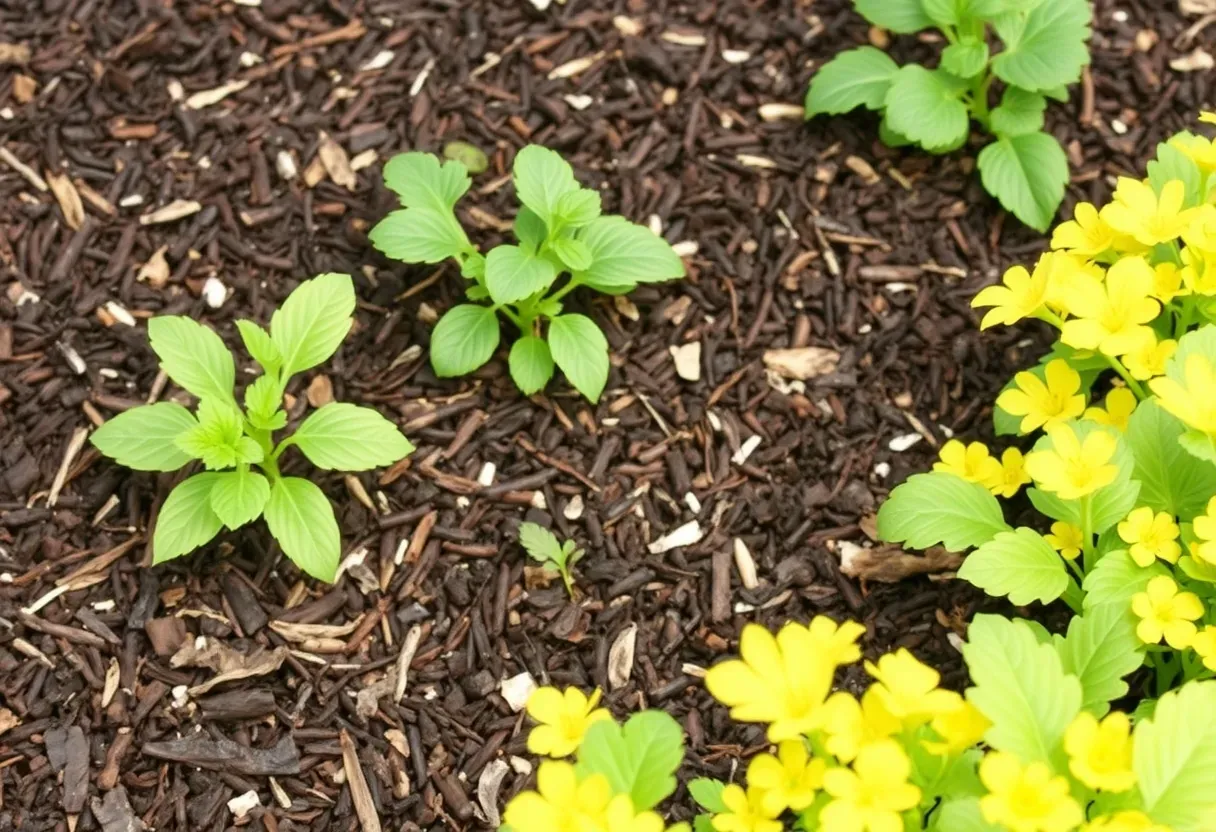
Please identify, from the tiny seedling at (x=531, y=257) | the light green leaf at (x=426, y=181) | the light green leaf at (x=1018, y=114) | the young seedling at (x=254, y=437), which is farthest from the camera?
the light green leaf at (x=1018, y=114)

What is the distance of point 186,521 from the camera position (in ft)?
9.02

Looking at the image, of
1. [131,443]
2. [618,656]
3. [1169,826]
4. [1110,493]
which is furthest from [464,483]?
[1169,826]

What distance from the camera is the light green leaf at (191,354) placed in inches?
112

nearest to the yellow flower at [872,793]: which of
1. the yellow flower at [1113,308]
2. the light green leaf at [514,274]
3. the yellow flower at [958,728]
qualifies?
the yellow flower at [958,728]

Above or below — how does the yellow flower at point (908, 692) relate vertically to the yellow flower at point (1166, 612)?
above

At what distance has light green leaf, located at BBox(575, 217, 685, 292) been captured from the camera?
3.04 meters

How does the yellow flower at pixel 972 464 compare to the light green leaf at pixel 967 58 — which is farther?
the light green leaf at pixel 967 58

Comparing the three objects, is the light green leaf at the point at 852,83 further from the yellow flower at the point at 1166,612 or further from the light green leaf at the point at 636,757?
the light green leaf at the point at 636,757

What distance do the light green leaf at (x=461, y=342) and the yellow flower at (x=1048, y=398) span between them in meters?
1.18

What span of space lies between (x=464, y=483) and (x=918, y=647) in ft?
3.61

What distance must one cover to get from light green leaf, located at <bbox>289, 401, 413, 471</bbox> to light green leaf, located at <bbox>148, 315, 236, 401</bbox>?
21cm

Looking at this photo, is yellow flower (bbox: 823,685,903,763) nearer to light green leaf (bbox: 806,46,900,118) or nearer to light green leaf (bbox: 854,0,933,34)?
light green leaf (bbox: 806,46,900,118)

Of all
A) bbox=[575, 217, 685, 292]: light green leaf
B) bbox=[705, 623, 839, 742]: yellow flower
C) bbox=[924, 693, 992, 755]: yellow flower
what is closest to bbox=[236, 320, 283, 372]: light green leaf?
bbox=[575, 217, 685, 292]: light green leaf

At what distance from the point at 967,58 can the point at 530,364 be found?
4.57 ft
